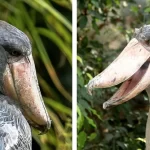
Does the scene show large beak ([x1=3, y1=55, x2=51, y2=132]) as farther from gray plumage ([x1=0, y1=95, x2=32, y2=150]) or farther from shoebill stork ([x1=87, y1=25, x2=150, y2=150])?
shoebill stork ([x1=87, y1=25, x2=150, y2=150])

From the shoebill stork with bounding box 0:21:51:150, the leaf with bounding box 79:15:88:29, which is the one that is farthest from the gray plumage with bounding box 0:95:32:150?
the leaf with bounding box 79:15:88:29

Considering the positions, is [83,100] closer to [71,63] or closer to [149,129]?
[71,63]

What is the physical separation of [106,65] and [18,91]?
795 mm

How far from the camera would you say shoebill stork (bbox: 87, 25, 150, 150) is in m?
0.90

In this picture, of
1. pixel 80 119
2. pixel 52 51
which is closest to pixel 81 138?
pixel 80 119

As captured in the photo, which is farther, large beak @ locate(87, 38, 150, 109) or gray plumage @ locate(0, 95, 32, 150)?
large beak @ locate(87, 38, 150, 109)

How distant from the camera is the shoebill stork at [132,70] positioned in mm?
898

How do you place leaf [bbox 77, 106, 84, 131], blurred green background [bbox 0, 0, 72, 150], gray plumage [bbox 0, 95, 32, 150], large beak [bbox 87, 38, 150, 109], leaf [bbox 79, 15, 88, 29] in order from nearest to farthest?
gray plumage [bbox 0, 95, 32, 150]
large beak [bbox 87, 38, 150, 109]
blurred green background [bbox 0, 0, 72, 150]
leaf [bbox 77, 106, 84, 131]
leaf [bbox 79, 15, 88, 29]

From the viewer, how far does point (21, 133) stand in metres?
0.79

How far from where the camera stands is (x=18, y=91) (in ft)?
2.67

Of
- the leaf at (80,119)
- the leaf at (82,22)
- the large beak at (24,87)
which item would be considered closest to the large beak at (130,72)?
the large beak at (24,87)

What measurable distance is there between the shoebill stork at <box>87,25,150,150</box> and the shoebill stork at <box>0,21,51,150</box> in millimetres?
145

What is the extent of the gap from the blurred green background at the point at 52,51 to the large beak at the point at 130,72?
0.74 ft

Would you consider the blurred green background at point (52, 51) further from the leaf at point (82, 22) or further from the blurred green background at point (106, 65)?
the leaf at point (82, 22)
